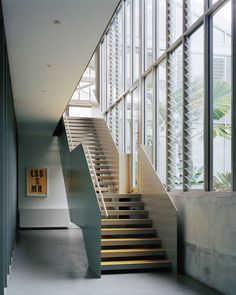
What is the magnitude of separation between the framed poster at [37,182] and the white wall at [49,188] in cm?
17

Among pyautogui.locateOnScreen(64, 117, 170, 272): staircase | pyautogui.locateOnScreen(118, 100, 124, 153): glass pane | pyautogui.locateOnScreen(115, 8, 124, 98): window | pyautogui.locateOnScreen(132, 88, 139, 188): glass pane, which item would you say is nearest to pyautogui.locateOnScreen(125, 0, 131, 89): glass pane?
pyautogui.locateOnScreen(115, 8, 124, 98): window

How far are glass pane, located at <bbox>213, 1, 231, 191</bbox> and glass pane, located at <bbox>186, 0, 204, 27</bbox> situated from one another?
29.4 inches

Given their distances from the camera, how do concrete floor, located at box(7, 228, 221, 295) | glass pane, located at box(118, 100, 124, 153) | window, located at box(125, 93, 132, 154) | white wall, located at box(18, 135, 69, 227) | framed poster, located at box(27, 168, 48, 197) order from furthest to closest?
framed poster, located at box(27, 168, 48, 197)
white wall, located at box(18, 135, 69, 227)
glass pane, located at box(118, 100, 124, 153)
window, located at box(125, 93, 132, 154)
concrete floor, located at box(7, 228, 221, 295)

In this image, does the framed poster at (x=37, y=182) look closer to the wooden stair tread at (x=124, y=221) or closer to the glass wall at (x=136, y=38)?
the glass wall at (x=136, y=38)

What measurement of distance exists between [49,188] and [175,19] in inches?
442

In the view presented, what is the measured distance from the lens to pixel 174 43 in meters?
8.96

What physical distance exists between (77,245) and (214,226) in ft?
19.4

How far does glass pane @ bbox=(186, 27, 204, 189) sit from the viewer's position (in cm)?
783

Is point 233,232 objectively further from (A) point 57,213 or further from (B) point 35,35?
(A) point 57,213

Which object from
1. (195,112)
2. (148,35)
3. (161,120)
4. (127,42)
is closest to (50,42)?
(195,112)

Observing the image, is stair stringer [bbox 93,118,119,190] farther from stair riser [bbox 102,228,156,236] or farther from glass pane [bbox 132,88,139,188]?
stair riser [bbox 102,228,156,236]

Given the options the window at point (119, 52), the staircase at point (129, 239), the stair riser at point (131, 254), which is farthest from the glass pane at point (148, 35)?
the stair riser at point (131, 254)

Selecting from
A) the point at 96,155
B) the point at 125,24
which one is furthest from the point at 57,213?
the point at 125,24

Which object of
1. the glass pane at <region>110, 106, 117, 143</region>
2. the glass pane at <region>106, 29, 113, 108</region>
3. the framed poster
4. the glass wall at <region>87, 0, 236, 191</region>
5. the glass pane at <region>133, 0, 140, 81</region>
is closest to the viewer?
the glass wall at <region>87, 0, 236, 191</region>
